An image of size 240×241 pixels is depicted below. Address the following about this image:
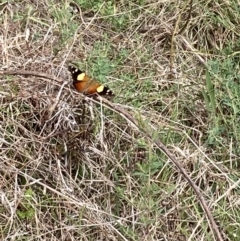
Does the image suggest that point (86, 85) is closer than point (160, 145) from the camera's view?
No

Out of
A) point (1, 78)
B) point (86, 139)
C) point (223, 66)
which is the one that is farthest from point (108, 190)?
point (223, 66)

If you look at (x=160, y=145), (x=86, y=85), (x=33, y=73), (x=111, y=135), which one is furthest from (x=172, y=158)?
(x=33, y=73)

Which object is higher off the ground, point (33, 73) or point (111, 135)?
point (33, 73)

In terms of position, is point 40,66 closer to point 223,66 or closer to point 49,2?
point 49,2

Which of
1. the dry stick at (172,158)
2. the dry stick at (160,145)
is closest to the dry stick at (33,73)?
the dry stick at (160,145)

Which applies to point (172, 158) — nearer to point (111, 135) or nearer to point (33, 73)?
point (111, 135)

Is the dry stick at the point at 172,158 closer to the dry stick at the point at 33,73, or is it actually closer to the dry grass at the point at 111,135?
the dry grass at the point at 111,135

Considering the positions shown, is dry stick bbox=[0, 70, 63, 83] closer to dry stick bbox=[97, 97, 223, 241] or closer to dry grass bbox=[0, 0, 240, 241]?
dry grass bbox=[0, 0, 240, 241]

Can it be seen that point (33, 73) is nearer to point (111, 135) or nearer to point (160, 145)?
point (111, 135)
